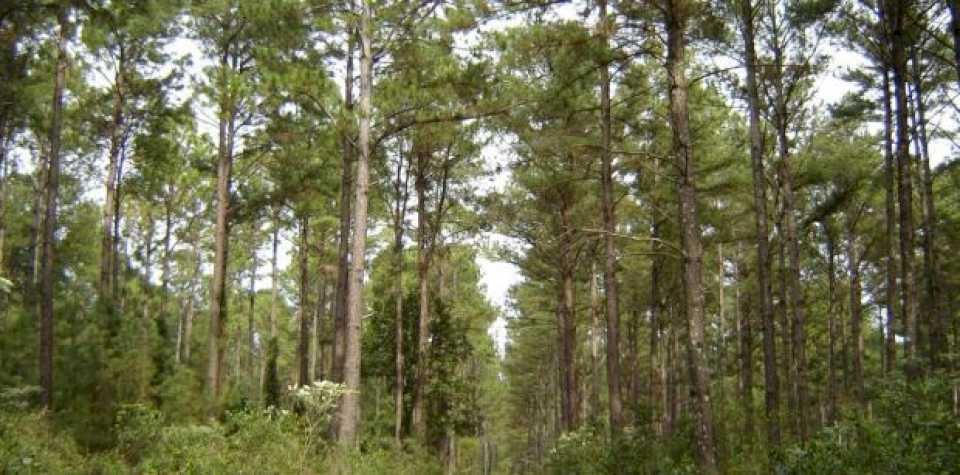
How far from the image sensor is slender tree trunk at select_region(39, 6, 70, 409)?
12.3 meters

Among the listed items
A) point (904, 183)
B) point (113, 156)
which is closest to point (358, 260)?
point (904, 183)

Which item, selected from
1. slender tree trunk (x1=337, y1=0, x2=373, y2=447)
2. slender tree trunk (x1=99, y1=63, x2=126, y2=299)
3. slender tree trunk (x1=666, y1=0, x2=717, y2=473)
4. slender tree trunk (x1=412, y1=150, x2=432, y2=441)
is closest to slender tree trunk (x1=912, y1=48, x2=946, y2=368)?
slender tree trunk (x1=666, y1=0, x2=717, y2=473)

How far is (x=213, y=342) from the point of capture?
16.7 metres

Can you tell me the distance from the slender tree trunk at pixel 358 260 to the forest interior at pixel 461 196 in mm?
55

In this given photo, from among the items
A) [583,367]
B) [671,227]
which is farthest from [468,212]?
[583,367]

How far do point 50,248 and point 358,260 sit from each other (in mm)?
7059

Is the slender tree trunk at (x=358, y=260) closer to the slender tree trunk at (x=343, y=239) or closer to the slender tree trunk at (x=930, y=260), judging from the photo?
the slender tree trunk at (x=343, y=239)

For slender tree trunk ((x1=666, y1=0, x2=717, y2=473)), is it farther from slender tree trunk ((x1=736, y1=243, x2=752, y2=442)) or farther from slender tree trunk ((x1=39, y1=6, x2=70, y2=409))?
slender tree trunk ((x1=39, y1=6, x2=70, y2=409))

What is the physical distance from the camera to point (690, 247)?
956 cm

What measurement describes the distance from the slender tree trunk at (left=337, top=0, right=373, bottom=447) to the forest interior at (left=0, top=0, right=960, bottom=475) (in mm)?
55

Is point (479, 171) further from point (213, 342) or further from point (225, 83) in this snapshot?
point (225, 83)

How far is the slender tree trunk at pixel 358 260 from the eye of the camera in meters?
11.1

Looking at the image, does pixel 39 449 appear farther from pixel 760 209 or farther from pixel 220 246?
pixel 760 209

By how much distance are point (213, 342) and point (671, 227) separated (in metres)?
14.0
